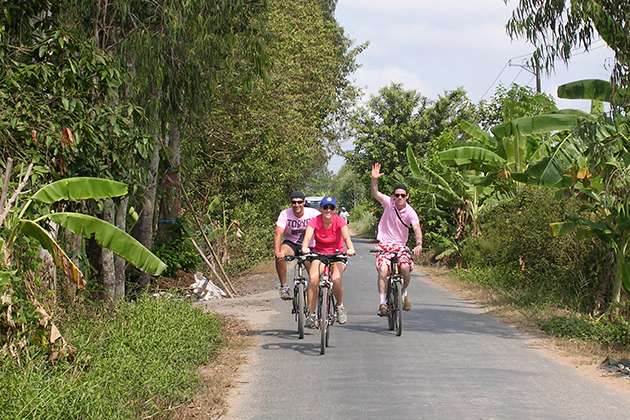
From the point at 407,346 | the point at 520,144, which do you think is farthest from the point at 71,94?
the point at 520,144

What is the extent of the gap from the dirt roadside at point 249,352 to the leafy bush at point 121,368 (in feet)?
0.62

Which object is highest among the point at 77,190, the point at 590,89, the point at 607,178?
the point at 590,89

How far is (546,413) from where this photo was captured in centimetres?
623

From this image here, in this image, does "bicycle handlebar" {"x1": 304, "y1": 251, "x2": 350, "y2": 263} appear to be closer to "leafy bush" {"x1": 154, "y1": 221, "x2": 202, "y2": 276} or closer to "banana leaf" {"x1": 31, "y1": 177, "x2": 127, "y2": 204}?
"banana leaf" {"x1": 31, "y1": 177, "x2": 127, "y2": 204}

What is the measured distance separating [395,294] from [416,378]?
2742mm

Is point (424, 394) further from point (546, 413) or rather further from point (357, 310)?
point (357, 310)

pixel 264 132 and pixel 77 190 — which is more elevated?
pixel 264 132

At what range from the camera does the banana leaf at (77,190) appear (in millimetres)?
7359

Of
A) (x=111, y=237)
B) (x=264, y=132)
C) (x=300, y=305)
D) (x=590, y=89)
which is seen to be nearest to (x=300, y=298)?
(x=300, y=305)

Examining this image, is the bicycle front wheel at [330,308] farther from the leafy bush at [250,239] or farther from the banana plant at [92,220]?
the leafy bush at [250,239]

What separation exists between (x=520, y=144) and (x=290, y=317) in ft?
25.0

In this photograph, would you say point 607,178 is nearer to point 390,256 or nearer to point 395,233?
point 395,233

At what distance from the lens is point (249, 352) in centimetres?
915

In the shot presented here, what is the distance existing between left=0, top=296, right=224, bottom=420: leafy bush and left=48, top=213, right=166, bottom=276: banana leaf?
0.90 m
